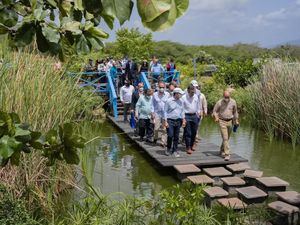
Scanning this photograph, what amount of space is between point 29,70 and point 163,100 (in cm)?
499

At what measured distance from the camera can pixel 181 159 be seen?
10.4 meters

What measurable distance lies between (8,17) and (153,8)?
2.27 feet

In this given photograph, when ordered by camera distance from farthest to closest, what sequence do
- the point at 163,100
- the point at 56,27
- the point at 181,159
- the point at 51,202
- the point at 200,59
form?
the point at 200,59, the point at 163,100, the point at 181,159, the point at 51,202, the point at 56,27

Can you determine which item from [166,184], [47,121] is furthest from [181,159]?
[47,121]

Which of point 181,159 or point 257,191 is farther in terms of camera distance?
point 181,159

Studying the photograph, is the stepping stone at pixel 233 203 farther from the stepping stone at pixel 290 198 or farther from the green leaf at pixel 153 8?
the green leaf at pixel 153 8

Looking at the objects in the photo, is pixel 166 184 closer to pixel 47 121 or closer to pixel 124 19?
pixel 47 121

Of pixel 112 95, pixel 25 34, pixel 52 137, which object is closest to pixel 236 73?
pixel 112 95

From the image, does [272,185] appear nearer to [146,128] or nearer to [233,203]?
[233,203]

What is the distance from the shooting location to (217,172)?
9.27 meters

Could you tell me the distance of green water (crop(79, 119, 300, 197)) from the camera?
27.7ft

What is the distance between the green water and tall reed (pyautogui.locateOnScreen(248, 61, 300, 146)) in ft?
1.35

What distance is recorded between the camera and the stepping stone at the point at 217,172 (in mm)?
9146

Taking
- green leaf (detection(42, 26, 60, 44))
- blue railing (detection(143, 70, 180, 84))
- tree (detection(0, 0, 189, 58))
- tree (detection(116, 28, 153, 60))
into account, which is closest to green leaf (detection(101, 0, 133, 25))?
tree (detection(0, 0, 189, 58))
